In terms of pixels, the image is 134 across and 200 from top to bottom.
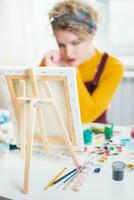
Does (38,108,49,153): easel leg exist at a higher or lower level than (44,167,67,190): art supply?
higher

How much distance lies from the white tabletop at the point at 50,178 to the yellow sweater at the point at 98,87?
37 cm

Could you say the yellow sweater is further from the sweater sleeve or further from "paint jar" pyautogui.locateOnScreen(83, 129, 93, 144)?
"paint jar" pyautogui.locateOnScreen(83, 129, 93, 144)

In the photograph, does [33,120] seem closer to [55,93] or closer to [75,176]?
[55,93]

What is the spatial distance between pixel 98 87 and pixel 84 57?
18cm

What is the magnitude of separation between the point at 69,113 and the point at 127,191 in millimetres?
326

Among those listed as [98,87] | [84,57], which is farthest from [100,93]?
[84,57]

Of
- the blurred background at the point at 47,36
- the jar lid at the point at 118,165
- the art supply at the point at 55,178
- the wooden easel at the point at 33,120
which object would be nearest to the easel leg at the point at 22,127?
the wooden easel at the point at 33,120

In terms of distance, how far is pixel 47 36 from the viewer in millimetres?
2312

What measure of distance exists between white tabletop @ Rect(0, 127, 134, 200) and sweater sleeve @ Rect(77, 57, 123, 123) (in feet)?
1.19

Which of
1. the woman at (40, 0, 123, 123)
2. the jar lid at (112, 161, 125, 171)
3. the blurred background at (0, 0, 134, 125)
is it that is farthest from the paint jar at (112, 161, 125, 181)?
the blurred background at (0, 0, 134, 125)

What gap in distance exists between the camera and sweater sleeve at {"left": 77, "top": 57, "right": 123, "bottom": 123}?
4.97 ft

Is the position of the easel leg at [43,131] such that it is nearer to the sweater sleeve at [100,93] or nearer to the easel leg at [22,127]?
the easel leg at [22,127]

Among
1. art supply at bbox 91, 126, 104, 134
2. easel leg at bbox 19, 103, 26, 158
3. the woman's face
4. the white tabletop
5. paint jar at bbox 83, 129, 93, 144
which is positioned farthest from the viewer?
the woman's face

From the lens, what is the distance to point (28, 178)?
1.03 m
